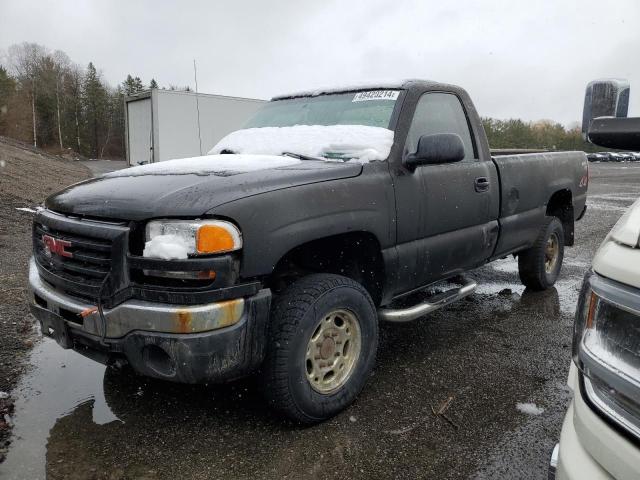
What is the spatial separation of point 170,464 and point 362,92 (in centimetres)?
267

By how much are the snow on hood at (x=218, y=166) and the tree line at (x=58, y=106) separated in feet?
182

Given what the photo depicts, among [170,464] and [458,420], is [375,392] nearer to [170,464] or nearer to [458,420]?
[458,420]

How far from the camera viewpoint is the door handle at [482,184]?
3.79 m

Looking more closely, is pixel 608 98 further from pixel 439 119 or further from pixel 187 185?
pixel 187 185

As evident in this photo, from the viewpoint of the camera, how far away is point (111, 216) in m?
2.38

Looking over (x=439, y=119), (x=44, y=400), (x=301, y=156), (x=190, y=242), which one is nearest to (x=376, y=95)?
(x=439, y=119)

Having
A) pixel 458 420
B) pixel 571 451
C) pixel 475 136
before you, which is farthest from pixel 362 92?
pixel 571 451

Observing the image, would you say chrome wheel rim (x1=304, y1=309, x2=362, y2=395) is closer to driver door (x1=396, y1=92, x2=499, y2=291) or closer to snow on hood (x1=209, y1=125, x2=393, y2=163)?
driver door (x1=396, y1=92, x2=499, y2=291)

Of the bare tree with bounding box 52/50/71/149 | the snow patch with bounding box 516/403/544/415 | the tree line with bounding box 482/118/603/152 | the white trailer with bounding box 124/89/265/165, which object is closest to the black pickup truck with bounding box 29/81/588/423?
the snow patch with bounding box 516/403/544/415

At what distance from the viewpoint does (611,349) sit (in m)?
1.29

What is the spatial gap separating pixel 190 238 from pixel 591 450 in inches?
65.6

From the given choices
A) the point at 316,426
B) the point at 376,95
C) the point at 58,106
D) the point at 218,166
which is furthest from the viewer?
the point at 58,106

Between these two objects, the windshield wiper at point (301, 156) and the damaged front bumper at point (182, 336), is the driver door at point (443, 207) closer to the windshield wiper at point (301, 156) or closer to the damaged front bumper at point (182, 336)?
the windshield wiper at point (301, 156)

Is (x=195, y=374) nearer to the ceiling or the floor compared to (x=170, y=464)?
nearer to the ceiling
